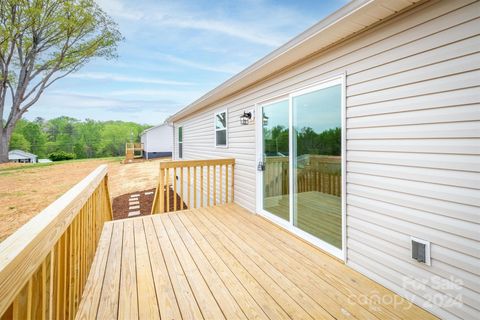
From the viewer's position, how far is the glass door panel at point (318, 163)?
260 cm

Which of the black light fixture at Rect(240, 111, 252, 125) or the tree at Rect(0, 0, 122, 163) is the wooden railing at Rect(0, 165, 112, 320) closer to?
the black light fixture at Rect(240, 111, 252, 125)

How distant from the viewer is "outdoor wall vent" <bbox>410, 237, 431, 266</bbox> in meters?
1.79

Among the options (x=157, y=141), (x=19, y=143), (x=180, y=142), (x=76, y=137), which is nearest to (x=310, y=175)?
(x=180, y=142)

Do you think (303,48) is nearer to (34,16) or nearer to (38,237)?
(38,237)

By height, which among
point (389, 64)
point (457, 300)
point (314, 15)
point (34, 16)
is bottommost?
point (457, 300)

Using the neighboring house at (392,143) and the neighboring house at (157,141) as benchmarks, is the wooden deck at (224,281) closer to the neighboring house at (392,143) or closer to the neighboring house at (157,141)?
the neighboring house at (392,143)

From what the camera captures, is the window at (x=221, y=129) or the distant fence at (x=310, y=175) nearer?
the distant fence at (x=310, y=175)

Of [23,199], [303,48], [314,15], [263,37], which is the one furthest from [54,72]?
[303,48]

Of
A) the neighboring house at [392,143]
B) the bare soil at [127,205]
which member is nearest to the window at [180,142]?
the bare soil at [127,205]

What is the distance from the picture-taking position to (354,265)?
237cm

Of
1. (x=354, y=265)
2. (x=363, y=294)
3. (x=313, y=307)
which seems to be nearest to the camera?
(x=313, y=307)

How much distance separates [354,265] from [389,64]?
2.01 m

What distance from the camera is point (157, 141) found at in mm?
24516

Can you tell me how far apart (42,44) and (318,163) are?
1616 cm
